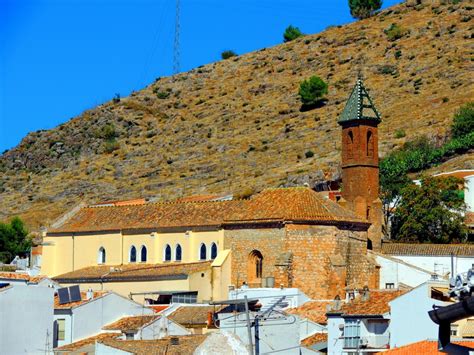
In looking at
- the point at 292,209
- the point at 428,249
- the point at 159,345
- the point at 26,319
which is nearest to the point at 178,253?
the point at 292,209

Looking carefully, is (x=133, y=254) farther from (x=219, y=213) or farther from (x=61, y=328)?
(x=61, y=328)

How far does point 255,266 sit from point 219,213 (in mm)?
4703

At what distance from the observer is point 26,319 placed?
153 feet

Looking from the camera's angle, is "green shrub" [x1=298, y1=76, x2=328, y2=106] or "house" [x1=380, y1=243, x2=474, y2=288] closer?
"house" [x1=380, y1=243, x2=474, y2=288]

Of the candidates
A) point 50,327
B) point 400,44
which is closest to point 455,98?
point 400,44

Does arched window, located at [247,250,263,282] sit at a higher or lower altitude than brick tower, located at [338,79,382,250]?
lower

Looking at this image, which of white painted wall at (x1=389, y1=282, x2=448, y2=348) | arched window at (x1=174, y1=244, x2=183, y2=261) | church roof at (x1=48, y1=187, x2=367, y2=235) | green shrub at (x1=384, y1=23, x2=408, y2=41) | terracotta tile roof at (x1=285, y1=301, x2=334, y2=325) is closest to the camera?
white painted wall at (x1=389, y1=282, x2=448, y2=348)

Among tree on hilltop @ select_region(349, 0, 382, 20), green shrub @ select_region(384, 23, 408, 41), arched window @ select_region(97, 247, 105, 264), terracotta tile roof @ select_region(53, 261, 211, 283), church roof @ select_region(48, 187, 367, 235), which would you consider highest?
tree on hilltop @ select_region(349, 0, 382, 20)

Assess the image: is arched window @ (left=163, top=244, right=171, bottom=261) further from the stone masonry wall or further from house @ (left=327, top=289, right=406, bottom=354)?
house @ (left=327, top=289, right=406, bottom=354)

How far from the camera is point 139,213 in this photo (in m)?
72.9

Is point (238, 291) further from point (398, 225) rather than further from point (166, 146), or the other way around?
point (166, 146)

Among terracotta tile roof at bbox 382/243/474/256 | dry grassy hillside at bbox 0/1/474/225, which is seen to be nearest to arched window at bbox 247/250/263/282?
terracotta tile roof at bbox 382/243/474/256

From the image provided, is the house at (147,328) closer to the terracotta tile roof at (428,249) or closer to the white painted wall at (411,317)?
the white painted wall at (411,317)

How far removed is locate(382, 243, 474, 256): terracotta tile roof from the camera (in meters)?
66.1
